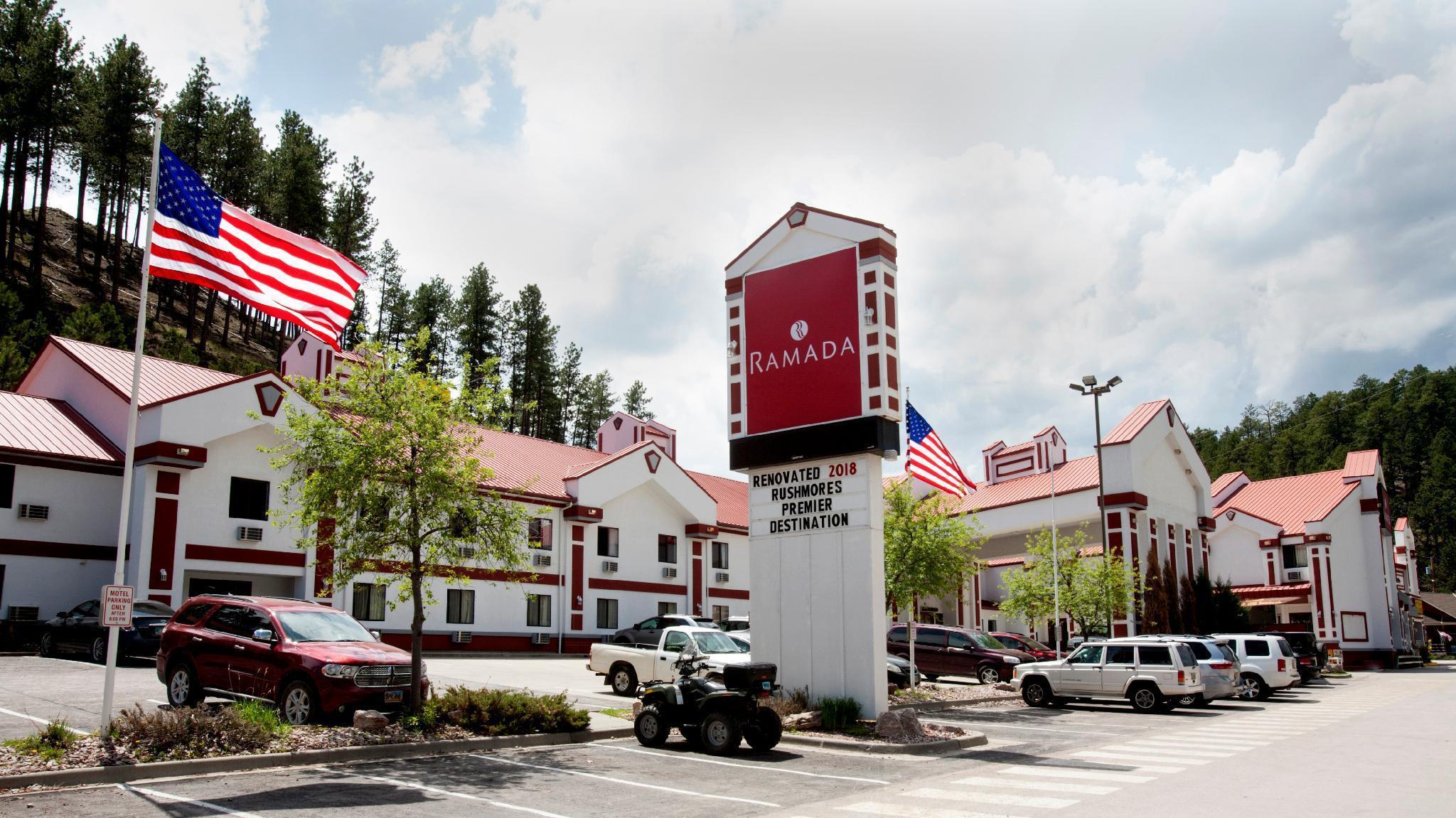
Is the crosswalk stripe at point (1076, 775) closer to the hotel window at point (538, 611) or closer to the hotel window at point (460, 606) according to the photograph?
the hotel window at point (460, 606)

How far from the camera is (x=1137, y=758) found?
1561 centimetres

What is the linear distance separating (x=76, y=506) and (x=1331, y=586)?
2200 inches

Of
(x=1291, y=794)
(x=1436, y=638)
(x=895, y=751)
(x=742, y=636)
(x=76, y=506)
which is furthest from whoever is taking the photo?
(x=1436, y=638)

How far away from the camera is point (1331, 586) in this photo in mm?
53156

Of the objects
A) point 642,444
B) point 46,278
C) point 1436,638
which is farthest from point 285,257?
point 1436,638

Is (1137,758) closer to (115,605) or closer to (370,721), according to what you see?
(370,721)

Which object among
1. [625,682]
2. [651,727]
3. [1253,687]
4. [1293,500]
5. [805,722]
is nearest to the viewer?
[651,727]

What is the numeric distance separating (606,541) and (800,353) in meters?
23.6

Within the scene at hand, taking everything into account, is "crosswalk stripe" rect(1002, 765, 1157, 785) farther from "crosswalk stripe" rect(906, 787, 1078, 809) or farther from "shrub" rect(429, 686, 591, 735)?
"shrub" rect(429, 686, 591, 735)

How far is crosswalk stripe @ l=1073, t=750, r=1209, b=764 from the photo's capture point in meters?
15.1

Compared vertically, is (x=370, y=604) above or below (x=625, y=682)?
above

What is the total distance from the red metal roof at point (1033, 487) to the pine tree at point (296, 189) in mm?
40298

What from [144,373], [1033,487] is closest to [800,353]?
[144,373]

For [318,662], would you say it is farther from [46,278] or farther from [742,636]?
[46,278]
